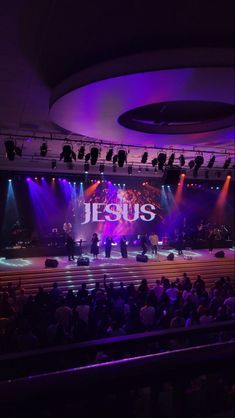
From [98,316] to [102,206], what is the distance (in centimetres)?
1388

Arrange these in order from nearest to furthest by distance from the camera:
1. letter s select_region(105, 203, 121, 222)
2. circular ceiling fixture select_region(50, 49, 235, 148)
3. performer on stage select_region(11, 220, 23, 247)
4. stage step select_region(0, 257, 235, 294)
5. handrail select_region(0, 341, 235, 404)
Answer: handrail select_region(0, 341, 235, 404)
circular ceiling fixture select_region(50, 49, 235, 148)
stage step select_region(0, 257, 235, 294)
performer on stage select_region(11, 220, 23, 247)
letter s select_region(105, 203, 121, 222)

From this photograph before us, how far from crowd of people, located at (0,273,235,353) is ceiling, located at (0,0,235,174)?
3.92 m

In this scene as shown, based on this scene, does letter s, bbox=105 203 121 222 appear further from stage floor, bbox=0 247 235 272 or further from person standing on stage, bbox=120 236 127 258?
person standing on stage, bbox=120 236 127 258

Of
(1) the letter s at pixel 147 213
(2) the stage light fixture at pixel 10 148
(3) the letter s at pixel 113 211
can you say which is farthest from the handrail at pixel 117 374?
(1) the letter s at pixel 147 213

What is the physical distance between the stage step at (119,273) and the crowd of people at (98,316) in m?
3.79

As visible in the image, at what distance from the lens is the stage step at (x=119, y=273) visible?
14023mm

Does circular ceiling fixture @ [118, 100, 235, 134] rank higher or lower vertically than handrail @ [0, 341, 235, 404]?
higher

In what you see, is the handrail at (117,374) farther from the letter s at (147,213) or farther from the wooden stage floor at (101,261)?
the letter s at (147,213)

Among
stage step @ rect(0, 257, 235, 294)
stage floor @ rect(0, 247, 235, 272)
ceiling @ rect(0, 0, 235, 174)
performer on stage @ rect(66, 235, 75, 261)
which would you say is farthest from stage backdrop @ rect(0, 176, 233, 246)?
ceiling @ rect(0, 0, 235, 174)

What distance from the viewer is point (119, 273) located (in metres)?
15.3

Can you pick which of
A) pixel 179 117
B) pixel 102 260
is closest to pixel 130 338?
pixel 179 117

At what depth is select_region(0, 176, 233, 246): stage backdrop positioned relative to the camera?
19.5 m

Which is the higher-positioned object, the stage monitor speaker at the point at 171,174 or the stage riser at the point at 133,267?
the stage monitor speaker at the point at 171,174

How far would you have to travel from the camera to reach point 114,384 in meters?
0.89
